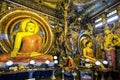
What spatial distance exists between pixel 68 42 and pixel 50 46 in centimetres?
108

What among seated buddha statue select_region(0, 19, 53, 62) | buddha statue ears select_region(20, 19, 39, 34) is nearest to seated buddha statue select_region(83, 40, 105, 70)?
seated buddha statue select_region(0, 19, 53, 62)

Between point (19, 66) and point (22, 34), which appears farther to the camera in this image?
point (22, 34)

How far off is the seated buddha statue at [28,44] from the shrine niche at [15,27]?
0.17m

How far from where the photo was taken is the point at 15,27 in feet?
15.4

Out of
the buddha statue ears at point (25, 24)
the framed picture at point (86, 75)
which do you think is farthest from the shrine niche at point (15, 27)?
the framed picture at point (86, 75)

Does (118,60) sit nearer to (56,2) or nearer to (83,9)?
(83,9)

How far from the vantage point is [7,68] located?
366 centimetres

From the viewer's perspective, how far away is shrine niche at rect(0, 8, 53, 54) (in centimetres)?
431

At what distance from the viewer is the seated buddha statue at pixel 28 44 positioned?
4184 millimetres

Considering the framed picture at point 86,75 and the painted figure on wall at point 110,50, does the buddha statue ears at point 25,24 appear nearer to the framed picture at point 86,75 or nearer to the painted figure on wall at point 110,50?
the framed picture at point 86,75

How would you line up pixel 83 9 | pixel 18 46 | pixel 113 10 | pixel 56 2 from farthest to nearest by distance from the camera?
pixel 83 9
pixel 56 2
pixel 113 10
pixel 18 46

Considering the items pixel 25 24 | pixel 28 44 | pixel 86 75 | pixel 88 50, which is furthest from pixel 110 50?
pixel 25 24

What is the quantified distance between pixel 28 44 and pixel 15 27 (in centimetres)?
80

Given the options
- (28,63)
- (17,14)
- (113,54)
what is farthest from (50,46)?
(113,54)
